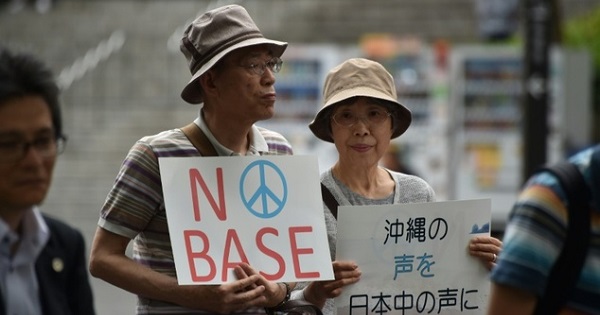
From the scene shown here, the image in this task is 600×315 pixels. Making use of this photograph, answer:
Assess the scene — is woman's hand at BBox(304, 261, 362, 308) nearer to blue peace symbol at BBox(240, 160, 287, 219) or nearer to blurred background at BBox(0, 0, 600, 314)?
blue peace symbol at BBox(240, 160, 287, 219)

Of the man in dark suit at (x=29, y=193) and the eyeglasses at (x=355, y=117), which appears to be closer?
the man in dark suit at (x=29, y=193)

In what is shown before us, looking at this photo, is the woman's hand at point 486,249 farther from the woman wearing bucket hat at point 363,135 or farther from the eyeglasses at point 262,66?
the eyeglasses at point 262,66

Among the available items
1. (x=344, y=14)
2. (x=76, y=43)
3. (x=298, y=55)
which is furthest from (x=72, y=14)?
(x=298, y=55)

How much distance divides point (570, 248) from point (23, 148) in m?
1.67

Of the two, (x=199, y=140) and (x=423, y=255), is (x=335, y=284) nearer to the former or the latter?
(x=423, y=255)

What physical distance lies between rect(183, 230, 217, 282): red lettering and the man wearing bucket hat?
0.11 ft

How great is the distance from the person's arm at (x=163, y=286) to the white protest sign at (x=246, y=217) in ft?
0.17

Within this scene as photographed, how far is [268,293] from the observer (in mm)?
4168

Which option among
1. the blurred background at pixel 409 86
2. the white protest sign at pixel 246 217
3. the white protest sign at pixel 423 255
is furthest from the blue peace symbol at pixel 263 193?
the blurred background at pixel 409 86

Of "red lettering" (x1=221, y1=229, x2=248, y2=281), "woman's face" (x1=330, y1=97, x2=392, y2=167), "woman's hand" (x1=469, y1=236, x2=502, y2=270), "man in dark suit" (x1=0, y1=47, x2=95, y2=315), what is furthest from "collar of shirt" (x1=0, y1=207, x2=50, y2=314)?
"woman's hand" (x1=469, y1=236, x2=502, y2=270)

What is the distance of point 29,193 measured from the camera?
389cm

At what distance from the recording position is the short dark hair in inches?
157

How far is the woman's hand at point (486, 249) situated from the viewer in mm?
4523

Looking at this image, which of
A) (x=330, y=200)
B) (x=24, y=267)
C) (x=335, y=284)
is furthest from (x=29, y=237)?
(x=330, y=200)
